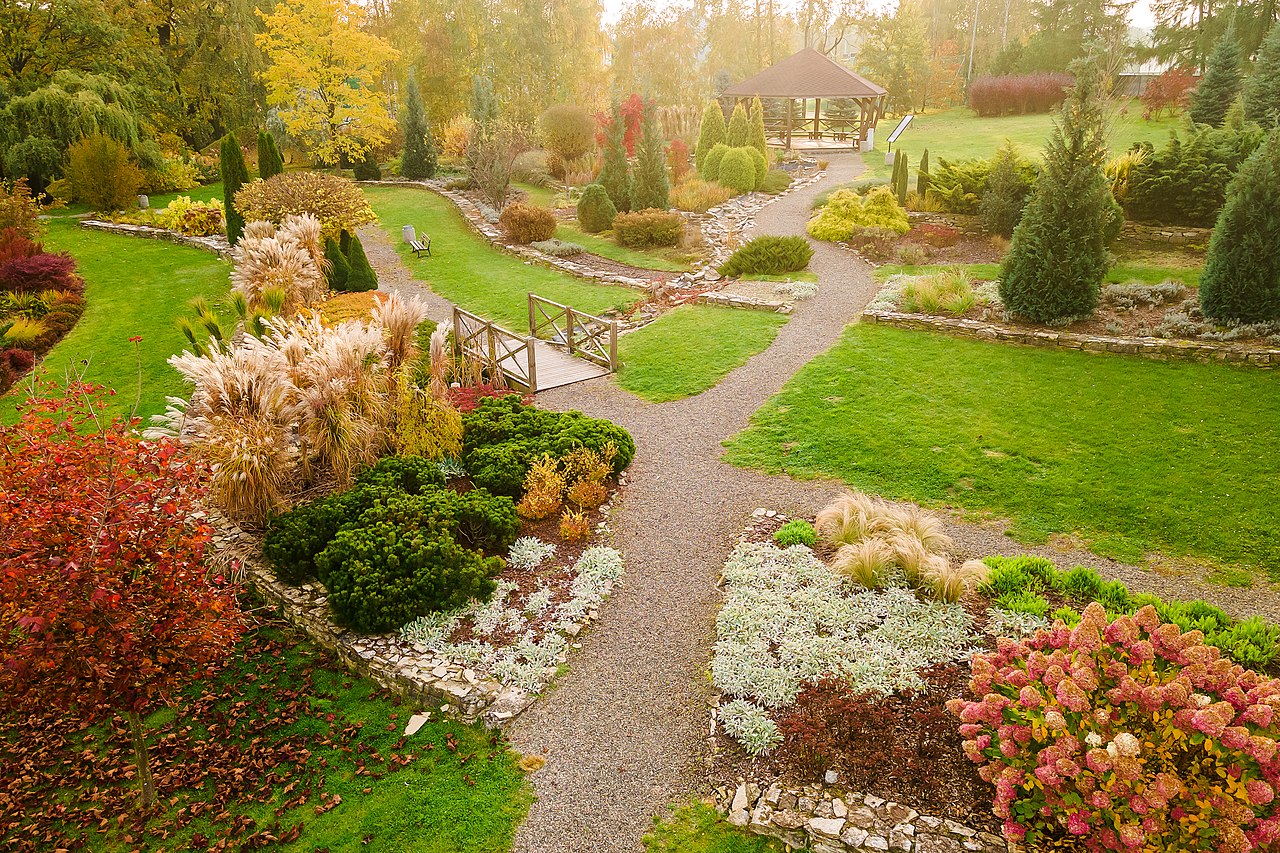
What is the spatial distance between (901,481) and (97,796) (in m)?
9.16

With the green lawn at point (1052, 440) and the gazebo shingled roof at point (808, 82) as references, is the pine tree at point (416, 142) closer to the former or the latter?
the gazebo shingled roof at point (808, 82)

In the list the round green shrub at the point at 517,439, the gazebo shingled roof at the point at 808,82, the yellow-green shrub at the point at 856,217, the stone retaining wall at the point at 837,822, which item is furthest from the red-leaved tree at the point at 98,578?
the gazebo shingled roof at the point at 808,82

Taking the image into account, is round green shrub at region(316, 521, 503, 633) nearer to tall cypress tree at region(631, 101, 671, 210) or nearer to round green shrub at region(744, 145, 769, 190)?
tall cypress tree at region(631, 101, 671, 210)

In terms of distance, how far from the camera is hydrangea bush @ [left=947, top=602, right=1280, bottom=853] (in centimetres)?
452

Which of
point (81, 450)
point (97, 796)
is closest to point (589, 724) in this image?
point (97, 796)

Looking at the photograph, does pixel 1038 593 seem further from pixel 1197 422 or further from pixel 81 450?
pixel 81 450

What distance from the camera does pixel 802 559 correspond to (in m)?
8.51

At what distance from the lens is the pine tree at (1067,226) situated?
13.3 meters

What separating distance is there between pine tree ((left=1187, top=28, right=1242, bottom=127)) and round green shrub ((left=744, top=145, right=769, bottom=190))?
16543mm

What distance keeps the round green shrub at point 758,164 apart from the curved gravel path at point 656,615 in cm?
1530

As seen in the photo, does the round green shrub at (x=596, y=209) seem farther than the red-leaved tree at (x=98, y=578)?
Yes

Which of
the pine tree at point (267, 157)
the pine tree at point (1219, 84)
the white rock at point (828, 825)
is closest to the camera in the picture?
the white rock at point (828, 825)

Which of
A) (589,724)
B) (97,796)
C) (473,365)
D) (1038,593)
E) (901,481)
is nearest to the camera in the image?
(97,796)

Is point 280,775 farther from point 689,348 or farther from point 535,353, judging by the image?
point 689,348
